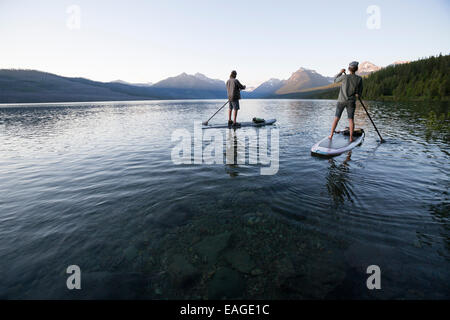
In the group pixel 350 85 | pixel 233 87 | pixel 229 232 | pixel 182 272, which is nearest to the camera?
pixel 182 272

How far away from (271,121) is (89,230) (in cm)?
2099

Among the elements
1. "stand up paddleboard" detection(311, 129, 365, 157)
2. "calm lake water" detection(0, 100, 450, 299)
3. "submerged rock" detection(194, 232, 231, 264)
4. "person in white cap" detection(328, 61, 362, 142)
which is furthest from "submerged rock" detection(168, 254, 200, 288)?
"person in white cap" detection(328, 61, 362, 142)

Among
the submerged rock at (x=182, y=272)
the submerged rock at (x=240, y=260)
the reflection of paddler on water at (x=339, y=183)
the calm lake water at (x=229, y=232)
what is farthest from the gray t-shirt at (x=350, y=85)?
the submerged rock at (x=182, y=272)

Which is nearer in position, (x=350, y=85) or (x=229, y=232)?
(x=229, y=232)

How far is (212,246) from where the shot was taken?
4.37 meters

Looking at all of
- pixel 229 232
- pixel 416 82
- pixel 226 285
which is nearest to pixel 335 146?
pixel 229 232

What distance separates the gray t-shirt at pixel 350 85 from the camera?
1084 cm

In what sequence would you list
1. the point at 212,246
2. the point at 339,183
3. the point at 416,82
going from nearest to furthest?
the point at 212,246, the point at 339,183, the point at 416,82

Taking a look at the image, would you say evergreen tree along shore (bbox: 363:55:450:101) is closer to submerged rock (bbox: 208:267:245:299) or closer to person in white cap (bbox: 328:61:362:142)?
person in white cap (bbox: 328:61:362:142)

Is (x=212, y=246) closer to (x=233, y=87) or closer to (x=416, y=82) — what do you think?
(x=233, y=87)

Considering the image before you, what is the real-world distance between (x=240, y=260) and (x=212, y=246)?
0.71 m

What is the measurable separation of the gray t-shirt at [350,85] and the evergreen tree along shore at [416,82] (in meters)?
102

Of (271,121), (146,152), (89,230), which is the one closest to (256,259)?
(89,230)
